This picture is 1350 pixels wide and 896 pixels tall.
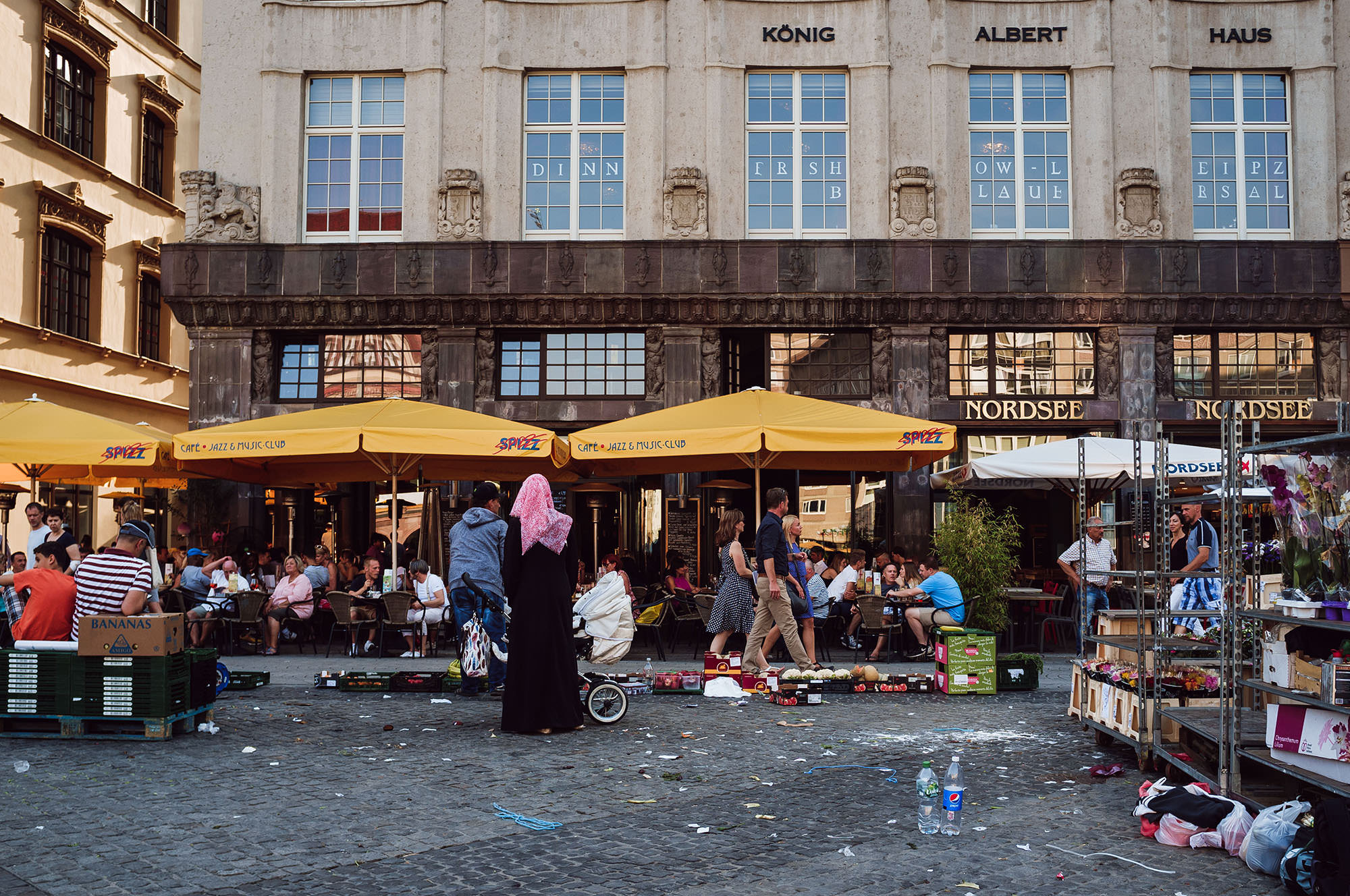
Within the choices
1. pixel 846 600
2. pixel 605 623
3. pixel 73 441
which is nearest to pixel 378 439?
pixel 605 623

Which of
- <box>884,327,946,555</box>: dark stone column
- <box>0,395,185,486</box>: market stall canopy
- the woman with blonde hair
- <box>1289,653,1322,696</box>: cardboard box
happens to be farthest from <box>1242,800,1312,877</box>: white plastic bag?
<box>884,327,946,555</box>: dark stone column

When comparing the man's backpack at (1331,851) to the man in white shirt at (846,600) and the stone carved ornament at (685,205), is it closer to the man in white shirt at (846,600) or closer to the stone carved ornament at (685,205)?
the man in white shirt at (846,600)

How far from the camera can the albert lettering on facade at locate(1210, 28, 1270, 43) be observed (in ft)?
71.3

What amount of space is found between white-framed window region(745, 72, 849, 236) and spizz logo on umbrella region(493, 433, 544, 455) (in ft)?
27.3

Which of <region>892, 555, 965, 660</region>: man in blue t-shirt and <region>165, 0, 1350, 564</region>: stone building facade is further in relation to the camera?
<region>165, 0, 1350, 564</region>: stone building facade

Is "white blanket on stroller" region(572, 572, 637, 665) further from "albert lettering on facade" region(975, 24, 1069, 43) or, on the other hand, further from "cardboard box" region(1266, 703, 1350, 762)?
"albert lettering on facade" region(975, 24, 1069, 43)

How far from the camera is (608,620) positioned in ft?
45.0

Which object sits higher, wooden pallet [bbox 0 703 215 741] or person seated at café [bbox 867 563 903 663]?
person seated at café [bbox 867 563 903 663]

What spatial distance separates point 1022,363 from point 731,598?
1003 centimetres

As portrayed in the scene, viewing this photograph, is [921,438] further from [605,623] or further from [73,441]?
[73,441]

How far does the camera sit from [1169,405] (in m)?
21.0

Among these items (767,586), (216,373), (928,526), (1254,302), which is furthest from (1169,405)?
(216,373)

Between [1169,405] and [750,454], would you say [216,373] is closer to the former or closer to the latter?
[750,454]

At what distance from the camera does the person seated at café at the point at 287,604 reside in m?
16.1
